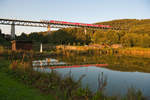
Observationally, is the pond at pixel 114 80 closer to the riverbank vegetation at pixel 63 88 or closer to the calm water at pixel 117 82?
the calm water at pixel 117 82

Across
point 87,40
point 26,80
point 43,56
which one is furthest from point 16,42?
point 87,40

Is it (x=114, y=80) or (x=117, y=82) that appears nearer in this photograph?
(x=117, y=82)

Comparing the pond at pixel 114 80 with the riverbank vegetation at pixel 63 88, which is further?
the pond at pixel 114 80

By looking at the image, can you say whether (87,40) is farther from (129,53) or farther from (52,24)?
(129,53)

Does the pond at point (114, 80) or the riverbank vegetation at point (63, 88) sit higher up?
the riverbank vegetation at point (63, 88)

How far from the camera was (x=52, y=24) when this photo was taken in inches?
2507

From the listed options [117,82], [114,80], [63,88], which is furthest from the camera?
[114,80]

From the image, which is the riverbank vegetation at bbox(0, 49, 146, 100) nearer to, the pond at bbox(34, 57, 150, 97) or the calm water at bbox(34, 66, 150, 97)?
the pond at bbox(34, 57, 150, 97)

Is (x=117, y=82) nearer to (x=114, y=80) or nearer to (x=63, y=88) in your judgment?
(x=114, y=80)

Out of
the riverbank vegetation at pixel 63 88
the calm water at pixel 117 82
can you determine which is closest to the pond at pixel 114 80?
the calm water at pixel 117 82

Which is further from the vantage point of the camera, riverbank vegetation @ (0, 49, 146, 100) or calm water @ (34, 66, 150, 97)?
calm water @ (34, 66, 150, 97)

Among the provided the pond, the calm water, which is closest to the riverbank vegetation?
the pond

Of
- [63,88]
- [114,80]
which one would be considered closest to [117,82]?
[114,80]

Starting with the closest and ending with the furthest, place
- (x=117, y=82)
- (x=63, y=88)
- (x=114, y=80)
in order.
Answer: (x=63, y=88) < (x=117, y=82) < (x=114, y=80)
